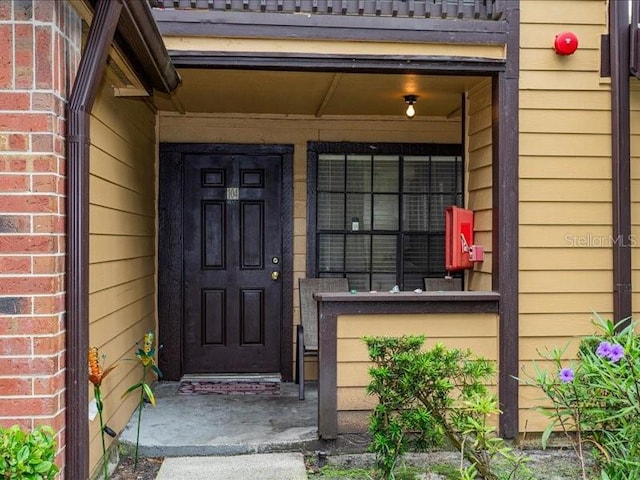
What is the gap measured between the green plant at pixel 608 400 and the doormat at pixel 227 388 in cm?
284

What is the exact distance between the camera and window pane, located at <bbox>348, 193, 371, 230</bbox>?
19.1ft

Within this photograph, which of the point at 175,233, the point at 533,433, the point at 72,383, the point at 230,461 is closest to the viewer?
the point at 72,383

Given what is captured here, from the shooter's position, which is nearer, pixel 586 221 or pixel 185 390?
pixel 586 221

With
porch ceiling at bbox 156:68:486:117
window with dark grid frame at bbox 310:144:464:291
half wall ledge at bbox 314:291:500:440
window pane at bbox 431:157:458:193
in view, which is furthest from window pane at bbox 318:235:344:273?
half wall ledge at bbox 314:291:500:440

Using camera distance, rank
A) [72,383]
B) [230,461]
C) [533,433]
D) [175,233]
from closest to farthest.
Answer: [72,383] < [230,461] < [533,433] < [175,233]

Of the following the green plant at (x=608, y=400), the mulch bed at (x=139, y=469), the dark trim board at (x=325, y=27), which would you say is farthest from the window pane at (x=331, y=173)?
the green plant at (x=608, y=400)

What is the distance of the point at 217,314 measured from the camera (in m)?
5.80

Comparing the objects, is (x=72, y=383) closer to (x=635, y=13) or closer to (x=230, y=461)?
(x=230, y=461)

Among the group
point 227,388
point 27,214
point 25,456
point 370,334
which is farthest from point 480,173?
point 25,456

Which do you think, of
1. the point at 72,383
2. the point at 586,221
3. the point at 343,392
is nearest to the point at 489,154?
the point at 586,221

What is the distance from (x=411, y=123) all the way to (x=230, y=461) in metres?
3.34

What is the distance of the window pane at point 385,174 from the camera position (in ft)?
19.1

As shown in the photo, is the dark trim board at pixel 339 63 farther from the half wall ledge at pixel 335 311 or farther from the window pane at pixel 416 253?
the window pane at pixel 416 253

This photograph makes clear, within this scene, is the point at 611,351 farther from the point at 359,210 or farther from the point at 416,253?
the point at 359,210
